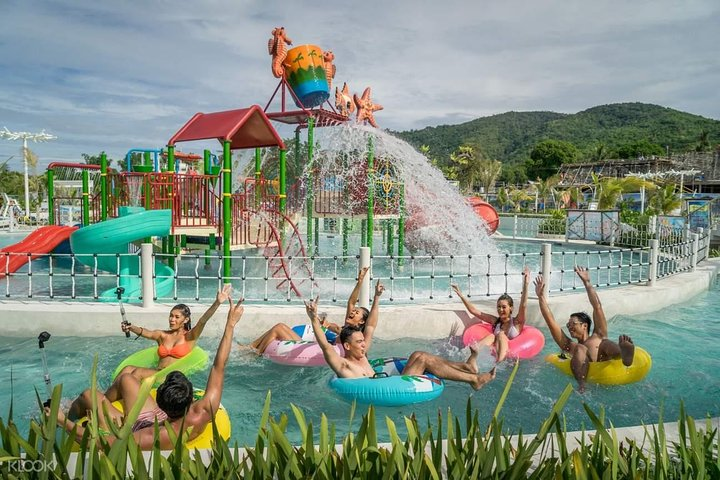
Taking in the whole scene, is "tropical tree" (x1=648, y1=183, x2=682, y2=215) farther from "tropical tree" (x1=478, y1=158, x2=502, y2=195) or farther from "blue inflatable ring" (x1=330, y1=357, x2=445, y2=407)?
"tropical tree" (x1=478, y1=158, x2=502, y2=195)

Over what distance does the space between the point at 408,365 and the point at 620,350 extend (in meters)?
2.26

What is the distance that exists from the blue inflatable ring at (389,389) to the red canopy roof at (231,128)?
5627 millimetres

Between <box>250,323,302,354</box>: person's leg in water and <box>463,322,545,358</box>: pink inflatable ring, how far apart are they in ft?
7.51

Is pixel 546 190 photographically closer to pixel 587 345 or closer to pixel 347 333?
pixel 587 345

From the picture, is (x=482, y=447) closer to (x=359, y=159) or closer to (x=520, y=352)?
(x=520, y=352)

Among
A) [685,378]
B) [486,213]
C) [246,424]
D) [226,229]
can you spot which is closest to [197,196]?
[226,229]

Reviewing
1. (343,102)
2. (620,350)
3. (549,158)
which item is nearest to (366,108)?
(343,102)

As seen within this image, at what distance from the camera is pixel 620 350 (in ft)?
19.1

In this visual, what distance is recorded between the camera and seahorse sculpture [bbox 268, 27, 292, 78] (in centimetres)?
1321

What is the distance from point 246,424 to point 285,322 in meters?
2.72

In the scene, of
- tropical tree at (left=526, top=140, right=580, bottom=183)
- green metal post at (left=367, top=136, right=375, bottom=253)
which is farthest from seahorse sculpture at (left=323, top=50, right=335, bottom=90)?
tropical tree at (left=526, top=140, right=580, bottom=183)

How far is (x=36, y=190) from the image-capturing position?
4912 centimetres

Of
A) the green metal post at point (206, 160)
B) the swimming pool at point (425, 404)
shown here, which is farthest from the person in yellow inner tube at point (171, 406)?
the green metal post at point (206, 160)

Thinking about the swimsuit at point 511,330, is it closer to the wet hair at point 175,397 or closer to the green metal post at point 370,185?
the wet hair at point 175,397
